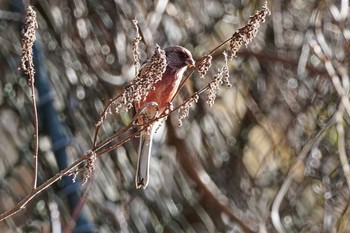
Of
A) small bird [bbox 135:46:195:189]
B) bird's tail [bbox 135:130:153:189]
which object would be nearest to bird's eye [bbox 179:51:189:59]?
small bird [bbox 135:46:195:189]

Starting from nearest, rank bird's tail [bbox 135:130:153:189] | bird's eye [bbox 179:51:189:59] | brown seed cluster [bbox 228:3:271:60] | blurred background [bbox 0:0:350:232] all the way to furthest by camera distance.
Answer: brown seed cluster [bbox 228:3:271:60] < bird's tail [bbox 135:130:153:189] < bird's eye [bbox 179:51:189:59] < blurred background [bbox 0:0:350:232]

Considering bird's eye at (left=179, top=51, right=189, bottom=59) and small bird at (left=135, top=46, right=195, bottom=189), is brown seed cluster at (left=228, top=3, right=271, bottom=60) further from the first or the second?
bird's eye at (left=179, top=51, right=189, bottom=59)

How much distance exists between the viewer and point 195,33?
746cm

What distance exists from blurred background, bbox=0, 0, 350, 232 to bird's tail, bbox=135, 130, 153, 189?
1.43 m

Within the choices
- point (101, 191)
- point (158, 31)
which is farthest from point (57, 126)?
point (158, 31)

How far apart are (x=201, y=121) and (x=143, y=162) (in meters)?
3.19

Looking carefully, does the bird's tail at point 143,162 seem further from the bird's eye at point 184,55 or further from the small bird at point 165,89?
the bird's eye at point 184,55

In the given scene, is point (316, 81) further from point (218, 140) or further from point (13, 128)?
point (13, 128)

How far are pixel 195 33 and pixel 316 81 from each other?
1022 mm

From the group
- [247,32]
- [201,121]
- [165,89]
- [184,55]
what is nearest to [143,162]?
[165,89]

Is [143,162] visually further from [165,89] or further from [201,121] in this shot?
[201,121]

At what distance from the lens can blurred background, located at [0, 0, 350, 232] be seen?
22.0 feet

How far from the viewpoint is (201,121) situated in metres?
7.65

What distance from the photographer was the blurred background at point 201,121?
6.71 m
